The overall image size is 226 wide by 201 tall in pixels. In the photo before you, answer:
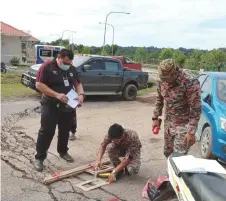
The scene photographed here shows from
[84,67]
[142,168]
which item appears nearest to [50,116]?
[142,168]

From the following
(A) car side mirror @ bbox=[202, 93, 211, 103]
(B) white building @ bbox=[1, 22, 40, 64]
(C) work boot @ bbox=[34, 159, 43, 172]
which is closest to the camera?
(C) work boot @ bbox=[34, 159, 43, 172]

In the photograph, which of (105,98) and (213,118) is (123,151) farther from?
(105,98)

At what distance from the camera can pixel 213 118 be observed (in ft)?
19.0

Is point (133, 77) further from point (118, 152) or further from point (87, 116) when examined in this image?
point (118, 152)

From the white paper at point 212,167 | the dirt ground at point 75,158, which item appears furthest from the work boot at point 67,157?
the white paper at point 212,167

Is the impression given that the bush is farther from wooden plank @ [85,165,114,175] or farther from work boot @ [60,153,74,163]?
wooden plank @ [85,165,114,175]

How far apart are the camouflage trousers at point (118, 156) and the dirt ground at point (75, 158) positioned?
15 cm

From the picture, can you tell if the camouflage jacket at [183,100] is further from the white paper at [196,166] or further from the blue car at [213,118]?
the blue car at [213,118]

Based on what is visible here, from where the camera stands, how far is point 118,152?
5129 millimetres

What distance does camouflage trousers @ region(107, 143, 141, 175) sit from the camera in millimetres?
4988

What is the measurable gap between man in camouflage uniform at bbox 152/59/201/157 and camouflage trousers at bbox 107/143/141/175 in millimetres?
682

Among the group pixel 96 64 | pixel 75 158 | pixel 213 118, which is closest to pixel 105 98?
pixel 96 64

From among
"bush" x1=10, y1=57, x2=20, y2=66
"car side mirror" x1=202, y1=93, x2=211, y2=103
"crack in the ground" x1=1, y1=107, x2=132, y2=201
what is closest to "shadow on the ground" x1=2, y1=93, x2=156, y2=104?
"crack in the ground" x1=1, y1=107, x2=132, y2=201

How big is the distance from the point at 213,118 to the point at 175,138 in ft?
5.87
